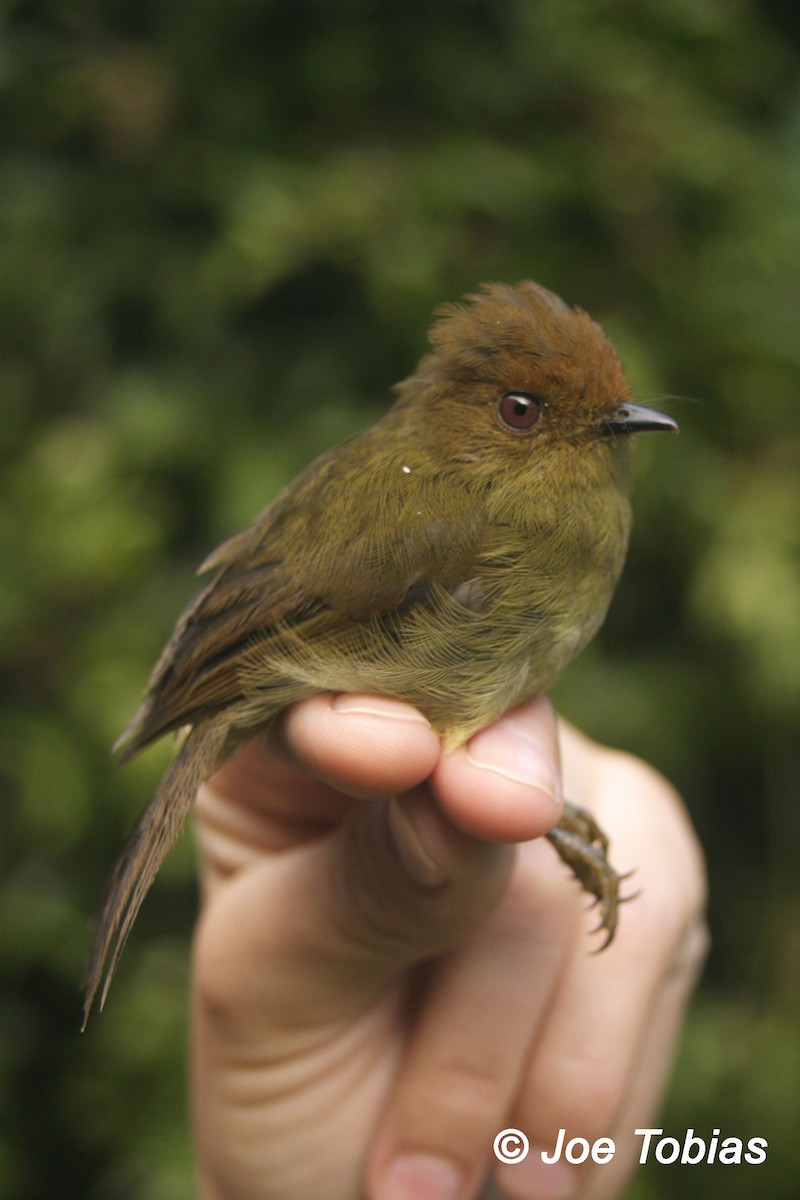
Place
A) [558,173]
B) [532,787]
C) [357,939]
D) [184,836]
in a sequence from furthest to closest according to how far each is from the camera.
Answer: [558,173] → [184,836] → [357,939] → [532,787]

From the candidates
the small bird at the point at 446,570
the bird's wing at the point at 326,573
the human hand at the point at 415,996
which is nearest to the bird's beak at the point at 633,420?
the small bird at the point at 446,570

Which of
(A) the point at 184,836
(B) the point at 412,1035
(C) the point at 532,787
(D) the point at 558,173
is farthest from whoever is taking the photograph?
(D) the point at 558,173

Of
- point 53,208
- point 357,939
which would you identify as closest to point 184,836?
point 357,939

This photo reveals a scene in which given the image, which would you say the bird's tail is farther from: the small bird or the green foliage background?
the green foliage background

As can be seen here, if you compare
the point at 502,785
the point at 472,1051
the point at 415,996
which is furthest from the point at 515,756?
the point at 415,996

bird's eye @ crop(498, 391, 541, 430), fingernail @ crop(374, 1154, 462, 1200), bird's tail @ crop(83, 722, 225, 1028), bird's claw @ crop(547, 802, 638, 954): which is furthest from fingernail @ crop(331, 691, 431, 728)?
fingernail @ crop(374, 1154, 462, 1200)

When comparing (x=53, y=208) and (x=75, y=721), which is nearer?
(x=75, y=721)

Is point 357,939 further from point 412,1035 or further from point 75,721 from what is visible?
point 75,721

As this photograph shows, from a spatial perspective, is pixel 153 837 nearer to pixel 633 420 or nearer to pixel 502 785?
pixel 502 785
